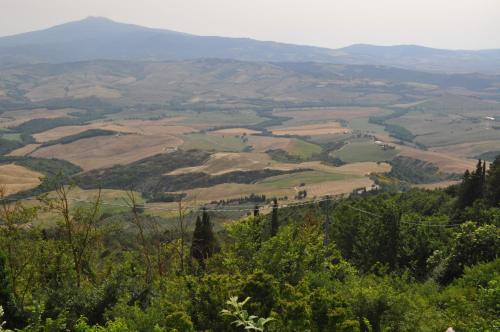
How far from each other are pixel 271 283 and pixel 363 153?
17089cm

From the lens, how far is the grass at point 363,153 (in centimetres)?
17338

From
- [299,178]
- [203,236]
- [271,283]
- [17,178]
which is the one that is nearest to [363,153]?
[299,178]

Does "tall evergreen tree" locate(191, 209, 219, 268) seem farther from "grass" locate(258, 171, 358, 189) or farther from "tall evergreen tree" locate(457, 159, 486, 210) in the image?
"grass" locate(258, 171, 358, 189)

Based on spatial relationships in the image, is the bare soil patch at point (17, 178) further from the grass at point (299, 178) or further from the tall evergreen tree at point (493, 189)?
the tall evergreen tree at point (493, 189)

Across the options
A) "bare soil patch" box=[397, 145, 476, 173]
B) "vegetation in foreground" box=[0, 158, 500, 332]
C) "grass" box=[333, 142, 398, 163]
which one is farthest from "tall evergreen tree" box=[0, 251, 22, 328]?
"grass" box=[333, 142, 398, 163]

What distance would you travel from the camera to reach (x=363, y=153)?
183 m

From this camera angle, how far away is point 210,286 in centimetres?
1805

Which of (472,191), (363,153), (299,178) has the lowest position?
(299,178)

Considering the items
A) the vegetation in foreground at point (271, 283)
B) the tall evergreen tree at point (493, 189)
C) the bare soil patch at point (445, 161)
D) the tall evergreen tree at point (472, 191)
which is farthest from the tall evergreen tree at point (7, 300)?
the bare soil patch at point (445, 161)

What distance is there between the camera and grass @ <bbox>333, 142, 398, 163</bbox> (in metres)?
173

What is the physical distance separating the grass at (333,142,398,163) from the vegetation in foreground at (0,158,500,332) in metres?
131

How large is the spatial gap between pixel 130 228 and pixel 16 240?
61169mm

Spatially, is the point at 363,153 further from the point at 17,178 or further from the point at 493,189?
the point at 493,189

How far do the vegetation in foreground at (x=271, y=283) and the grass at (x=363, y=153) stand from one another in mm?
130998
